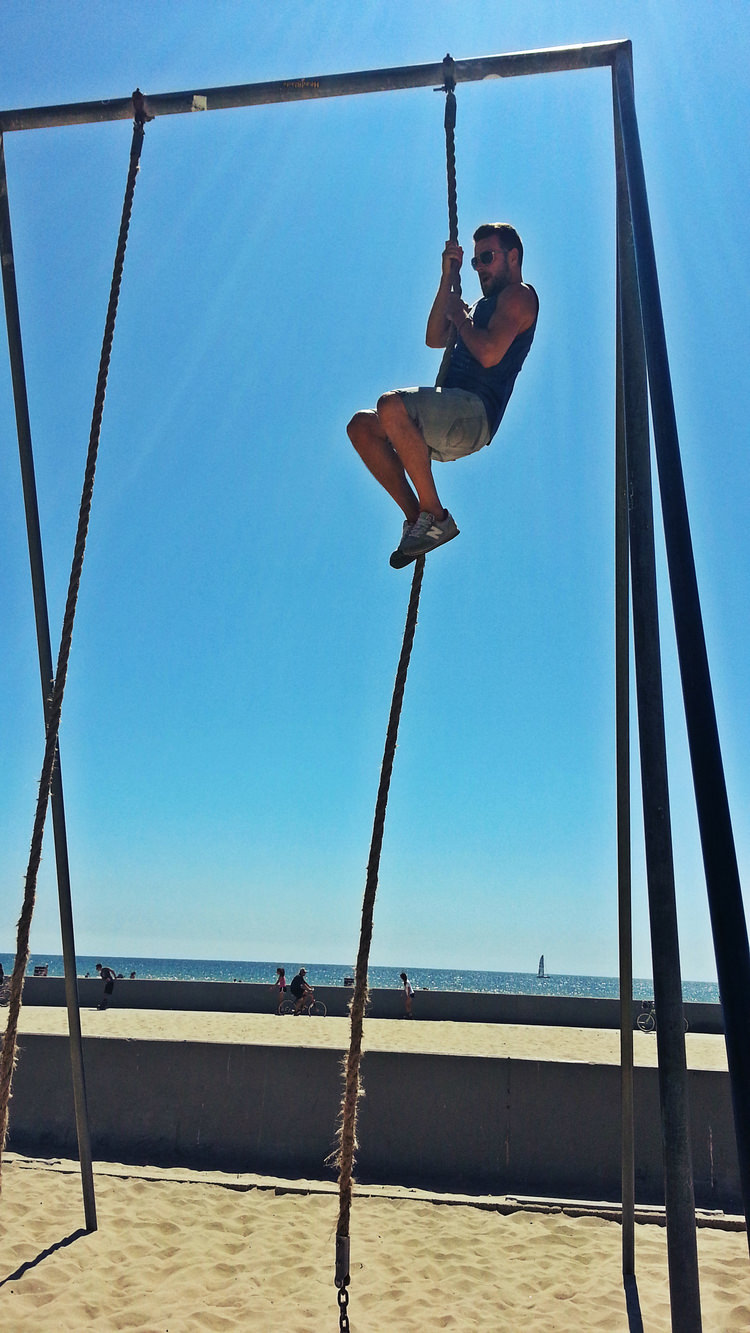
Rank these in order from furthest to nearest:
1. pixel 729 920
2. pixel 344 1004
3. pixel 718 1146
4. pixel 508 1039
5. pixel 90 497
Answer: pixel 344 1004 < pixel 508 1039 < pixel 718 1146 < pixel 90 497 < pixel 729 920

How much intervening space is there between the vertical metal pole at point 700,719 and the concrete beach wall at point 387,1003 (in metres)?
13.6

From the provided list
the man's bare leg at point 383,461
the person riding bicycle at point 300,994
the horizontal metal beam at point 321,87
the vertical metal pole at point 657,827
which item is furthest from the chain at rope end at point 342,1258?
the person riding bicycle at point 300,994

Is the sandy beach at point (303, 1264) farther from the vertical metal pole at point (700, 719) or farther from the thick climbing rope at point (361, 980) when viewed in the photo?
the vertical metal pole at point (700, 719)

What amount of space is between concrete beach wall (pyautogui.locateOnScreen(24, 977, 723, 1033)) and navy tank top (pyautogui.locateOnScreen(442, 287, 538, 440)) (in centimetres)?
1312

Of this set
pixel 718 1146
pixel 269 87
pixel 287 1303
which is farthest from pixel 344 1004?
pixel 269 87

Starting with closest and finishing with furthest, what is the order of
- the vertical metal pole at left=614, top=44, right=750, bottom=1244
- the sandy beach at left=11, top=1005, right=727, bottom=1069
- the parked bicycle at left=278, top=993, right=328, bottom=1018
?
the vertical metal pole at left=614, top=44, right=750, bottom=1244, the sandy beach at left=11, top=1005, right=727, bottom=1069, the parked bicycle at left=278, top=993, right=328, bottom=1018

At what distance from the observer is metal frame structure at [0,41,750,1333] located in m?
2.02

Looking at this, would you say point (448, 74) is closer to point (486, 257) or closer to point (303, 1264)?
point (486, 257)

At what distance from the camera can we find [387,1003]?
16.0 m

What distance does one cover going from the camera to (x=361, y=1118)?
664 cm

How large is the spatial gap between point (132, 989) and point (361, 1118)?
445 inches

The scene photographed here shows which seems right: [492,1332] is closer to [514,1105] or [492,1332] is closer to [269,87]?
[514,1105]

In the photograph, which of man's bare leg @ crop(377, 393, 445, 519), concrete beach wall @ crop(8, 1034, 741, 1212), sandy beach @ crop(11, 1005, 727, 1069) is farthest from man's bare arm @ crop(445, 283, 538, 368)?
sandy beach @ crop(11, 1005, 727, 1069)

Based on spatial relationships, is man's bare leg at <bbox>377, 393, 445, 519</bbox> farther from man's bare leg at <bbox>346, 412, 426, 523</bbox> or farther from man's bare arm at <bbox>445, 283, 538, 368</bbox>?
man's bare arm at <bbox>445, 283, 538, 368</bbox>
